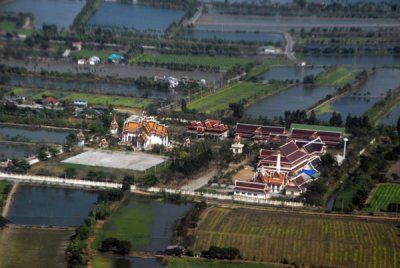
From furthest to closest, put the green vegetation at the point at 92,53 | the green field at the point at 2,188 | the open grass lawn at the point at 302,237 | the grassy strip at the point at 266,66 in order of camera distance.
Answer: the green vegetation at the point at 92,53, the grassy strip at the point at 266,66, the green field at the point at 2,188, the open grass lawn at the point at 302,237

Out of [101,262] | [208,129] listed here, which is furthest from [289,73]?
[101,262]

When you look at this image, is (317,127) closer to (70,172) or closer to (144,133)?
(144,133)

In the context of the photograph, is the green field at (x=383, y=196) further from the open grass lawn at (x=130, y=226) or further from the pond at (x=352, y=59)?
the pond at (x=352, y=59)

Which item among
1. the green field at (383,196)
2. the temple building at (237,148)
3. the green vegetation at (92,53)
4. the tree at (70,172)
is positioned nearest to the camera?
the green field at (383,196)

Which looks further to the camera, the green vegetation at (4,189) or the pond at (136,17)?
the pond at (136,17)

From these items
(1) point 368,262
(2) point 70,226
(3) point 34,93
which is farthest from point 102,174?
(3) point 34,93

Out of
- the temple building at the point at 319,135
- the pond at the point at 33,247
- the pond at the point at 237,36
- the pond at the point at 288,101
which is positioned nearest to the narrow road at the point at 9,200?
the pond at the point at 33,247

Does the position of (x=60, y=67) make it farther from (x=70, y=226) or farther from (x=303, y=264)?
(x=303, y=264)

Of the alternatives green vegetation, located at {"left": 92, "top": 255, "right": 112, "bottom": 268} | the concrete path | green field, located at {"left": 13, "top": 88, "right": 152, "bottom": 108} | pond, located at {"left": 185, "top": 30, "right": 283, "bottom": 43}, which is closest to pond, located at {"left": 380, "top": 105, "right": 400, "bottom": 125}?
green field, located at {"left": 13, "top": 88, "right": 152, "bottom": 108}
